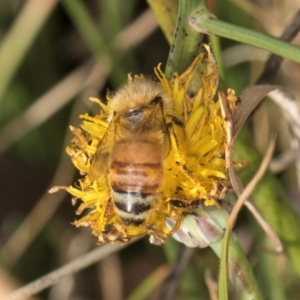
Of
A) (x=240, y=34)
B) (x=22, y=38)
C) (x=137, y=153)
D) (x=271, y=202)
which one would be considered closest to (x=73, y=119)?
(x=22, y=38)

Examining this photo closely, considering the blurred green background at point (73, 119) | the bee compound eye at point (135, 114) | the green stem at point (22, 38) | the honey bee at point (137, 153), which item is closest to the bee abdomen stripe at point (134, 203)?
the honey bee at point (137, 153)

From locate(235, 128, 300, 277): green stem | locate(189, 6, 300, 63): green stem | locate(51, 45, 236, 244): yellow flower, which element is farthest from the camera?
locate(235, 128, 300, 277): green stem

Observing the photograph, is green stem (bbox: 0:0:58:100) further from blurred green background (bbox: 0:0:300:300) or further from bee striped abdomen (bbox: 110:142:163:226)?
bee striped abdomen (bbox: 110:142:163:226)

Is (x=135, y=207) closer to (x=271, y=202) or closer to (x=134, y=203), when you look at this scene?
(x=134, y=203)

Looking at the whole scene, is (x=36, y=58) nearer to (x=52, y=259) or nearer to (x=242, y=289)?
(x=52, y=259)

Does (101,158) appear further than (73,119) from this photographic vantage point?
No

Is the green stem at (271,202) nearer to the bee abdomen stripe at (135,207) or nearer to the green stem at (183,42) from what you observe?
the green stem at (183,42)

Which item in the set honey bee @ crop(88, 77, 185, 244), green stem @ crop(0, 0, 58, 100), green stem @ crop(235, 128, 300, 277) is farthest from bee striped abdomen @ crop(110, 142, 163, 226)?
green stem @ crop(0, 0, 58, 100)
